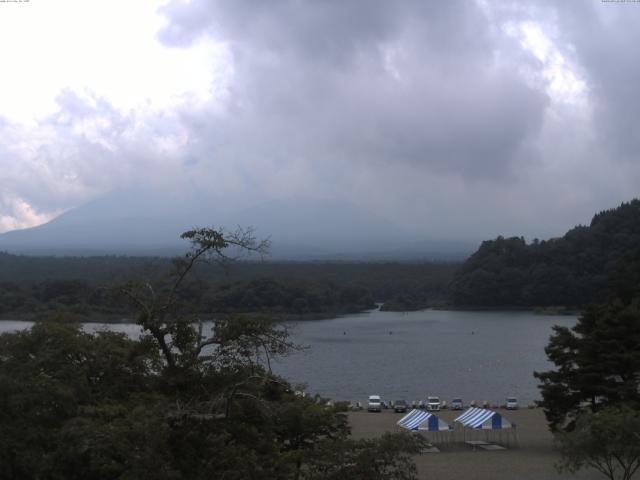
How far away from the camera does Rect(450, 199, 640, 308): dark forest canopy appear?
5169cm

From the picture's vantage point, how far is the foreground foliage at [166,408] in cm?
492

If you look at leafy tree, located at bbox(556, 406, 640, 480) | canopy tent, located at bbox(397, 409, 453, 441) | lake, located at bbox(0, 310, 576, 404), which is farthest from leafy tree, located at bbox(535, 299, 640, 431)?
lake, located at bbox(0, 310, 576, 404)

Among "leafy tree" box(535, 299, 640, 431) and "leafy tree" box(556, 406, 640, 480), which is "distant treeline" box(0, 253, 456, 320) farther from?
"leafy tree" box(556, 406, 640, 480)

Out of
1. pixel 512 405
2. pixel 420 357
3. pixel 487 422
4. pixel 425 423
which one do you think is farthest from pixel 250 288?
pixel 487 422

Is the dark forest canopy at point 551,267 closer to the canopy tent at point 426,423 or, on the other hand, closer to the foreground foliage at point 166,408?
the canopy tent at point 426,423

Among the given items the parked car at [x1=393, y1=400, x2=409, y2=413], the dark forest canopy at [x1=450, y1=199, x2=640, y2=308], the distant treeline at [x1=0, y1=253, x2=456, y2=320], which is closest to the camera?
the parked car at [x1=393, y1=400, x2=409, y2=413]

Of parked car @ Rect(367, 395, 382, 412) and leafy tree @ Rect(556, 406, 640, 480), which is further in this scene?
parked car @ Rect(367, 395, 382, 412)

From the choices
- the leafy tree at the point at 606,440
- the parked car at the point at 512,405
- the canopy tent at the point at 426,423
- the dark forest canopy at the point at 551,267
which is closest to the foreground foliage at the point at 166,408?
the leafy tree at the point at 606,440

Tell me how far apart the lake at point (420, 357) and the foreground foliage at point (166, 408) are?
8760mm

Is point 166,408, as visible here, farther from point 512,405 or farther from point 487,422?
point 512,405

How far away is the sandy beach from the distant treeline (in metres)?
10.7

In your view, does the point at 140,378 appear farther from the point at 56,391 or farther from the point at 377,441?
the point at 377,441

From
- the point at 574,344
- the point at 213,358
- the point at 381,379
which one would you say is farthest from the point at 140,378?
the point at 381,379

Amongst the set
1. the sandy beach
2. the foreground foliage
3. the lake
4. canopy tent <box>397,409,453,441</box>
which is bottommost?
the lake
